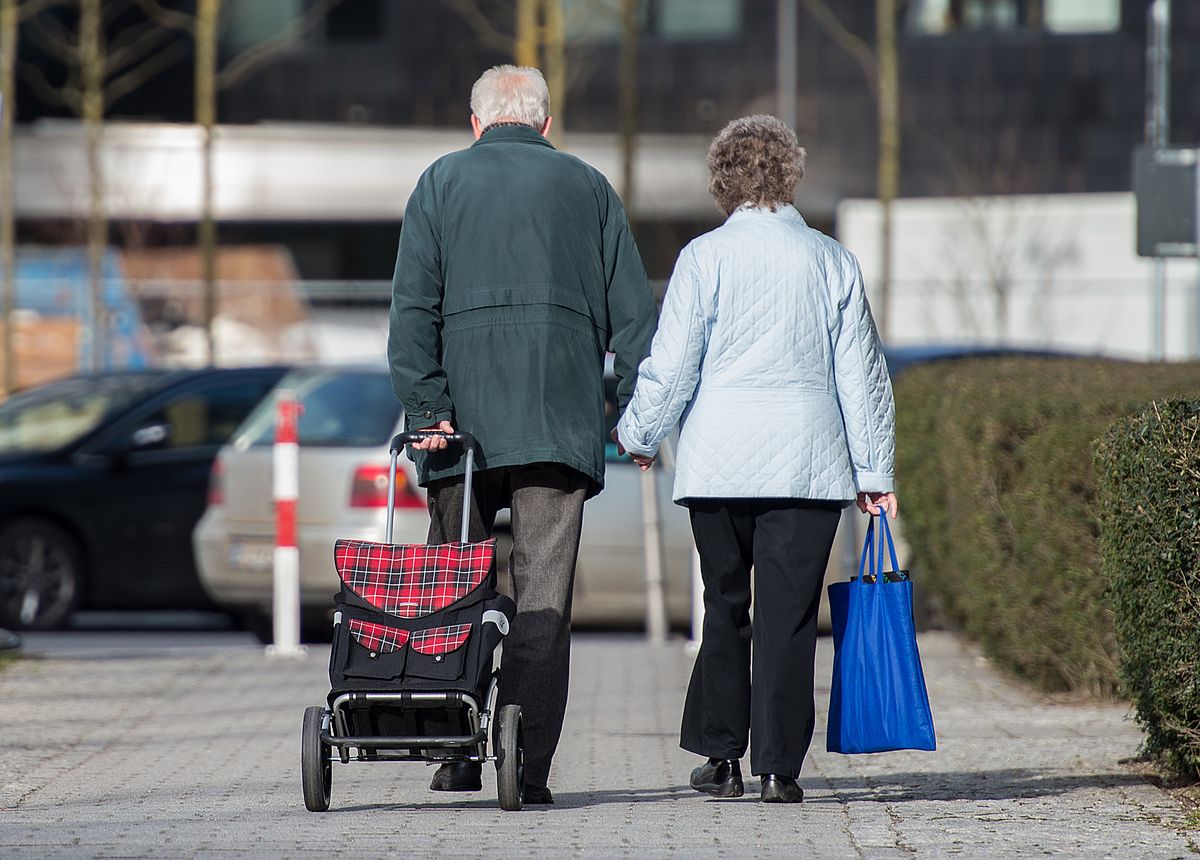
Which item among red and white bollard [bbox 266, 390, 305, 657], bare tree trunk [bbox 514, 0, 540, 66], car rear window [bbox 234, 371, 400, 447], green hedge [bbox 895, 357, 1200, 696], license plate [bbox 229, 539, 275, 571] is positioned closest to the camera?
green hedge [bbox 895, 357, 1200, 696]

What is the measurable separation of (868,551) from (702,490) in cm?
58

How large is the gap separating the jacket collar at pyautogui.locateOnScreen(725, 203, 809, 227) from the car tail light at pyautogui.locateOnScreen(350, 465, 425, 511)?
15.6 feet

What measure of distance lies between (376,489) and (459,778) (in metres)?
4.69

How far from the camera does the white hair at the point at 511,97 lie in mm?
5562

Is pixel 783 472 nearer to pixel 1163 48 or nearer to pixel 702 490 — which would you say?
pixel 702 490

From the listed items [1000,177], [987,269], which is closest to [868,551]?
[987,269]

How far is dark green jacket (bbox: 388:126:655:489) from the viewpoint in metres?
5.38

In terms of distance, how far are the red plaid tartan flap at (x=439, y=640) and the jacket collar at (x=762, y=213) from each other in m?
1.35

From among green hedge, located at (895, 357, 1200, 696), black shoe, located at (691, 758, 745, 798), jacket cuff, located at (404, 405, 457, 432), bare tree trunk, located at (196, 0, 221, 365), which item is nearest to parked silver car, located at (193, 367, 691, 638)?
green hedge, located at (895, 357, 1200, 696)

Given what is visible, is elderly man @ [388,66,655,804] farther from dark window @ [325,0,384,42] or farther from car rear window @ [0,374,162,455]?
dark window @ [325,0,384,42]

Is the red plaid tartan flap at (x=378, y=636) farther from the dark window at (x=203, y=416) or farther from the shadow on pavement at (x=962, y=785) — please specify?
the dark window at (x=203, y=416)

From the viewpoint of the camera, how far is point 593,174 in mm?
5559

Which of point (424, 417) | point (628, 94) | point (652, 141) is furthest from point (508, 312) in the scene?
point (652, 141)

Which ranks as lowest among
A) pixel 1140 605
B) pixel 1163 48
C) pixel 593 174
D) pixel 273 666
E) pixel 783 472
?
pixel 273 666
